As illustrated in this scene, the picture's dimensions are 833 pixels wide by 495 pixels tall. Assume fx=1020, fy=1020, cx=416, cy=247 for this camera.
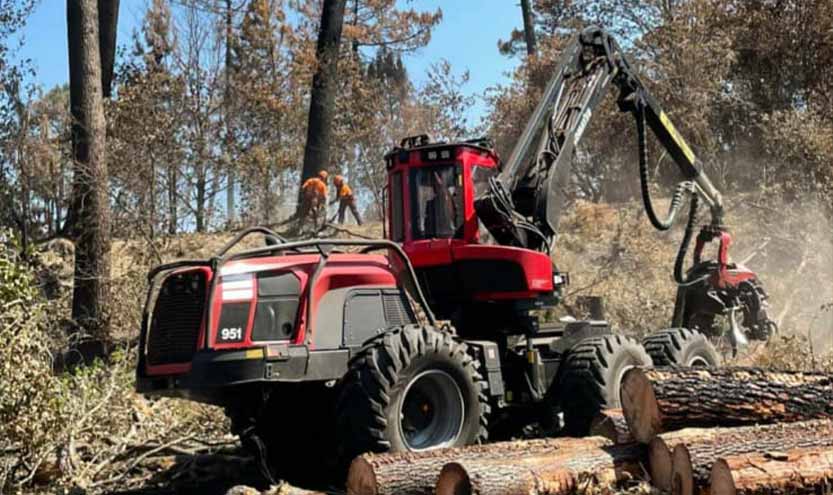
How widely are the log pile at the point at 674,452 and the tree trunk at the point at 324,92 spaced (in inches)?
601

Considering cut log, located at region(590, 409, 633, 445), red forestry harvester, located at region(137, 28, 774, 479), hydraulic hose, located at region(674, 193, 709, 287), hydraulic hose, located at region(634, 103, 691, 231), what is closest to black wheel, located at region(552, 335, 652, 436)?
red forestry harvester, located at region(137, 28, 774, 479)

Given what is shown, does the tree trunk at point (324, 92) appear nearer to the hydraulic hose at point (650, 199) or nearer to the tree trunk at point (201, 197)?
the tree trunk at point (201, 197)

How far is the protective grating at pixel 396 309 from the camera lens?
8.30 metres

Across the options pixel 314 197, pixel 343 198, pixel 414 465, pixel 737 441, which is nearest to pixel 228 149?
pixel 343 198

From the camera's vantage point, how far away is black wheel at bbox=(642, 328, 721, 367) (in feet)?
32.9

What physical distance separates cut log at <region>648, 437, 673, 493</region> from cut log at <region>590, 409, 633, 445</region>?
56 cm

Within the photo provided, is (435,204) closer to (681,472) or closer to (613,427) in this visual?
(613,427)

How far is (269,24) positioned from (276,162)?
927 cm

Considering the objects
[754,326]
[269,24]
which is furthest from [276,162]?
[754,326]

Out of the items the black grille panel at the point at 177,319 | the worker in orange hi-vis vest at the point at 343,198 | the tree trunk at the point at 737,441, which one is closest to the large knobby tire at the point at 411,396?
the black grille panel at the point at 177,319

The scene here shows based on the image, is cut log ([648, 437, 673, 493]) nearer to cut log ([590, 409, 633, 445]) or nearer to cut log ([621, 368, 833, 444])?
cut log ([621, 368, 833, 444])

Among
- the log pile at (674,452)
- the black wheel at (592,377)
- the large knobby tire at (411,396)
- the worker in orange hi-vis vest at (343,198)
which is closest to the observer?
the log pile at (674,452)

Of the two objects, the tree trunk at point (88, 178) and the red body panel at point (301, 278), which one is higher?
the tree trunk at point (88, 178)

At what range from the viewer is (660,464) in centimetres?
668
